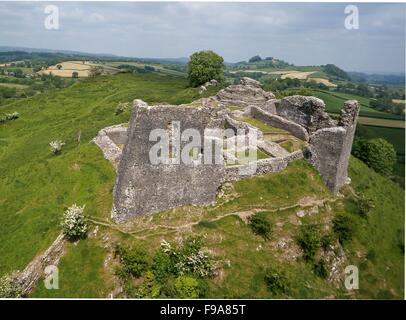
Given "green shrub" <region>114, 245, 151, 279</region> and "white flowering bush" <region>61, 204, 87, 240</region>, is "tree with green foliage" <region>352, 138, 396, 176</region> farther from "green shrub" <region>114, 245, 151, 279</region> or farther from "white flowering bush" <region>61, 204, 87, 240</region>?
"white flowering bush" <region>61, 204, 87, 240</region>

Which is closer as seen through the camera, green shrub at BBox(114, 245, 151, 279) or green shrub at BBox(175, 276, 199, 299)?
green shrub at BBox(175, 276, 199, 299)

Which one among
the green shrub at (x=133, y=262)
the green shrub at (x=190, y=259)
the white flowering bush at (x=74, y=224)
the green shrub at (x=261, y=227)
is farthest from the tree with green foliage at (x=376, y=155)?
the white flowering bush at (x=74, y=224)

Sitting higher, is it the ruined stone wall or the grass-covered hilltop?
the ruined stone wall

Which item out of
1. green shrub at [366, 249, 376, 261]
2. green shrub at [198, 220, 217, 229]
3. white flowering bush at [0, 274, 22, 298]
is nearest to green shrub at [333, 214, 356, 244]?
green shrub at [366, 249, 376, 261]

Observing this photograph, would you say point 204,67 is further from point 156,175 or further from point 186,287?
point 186,287

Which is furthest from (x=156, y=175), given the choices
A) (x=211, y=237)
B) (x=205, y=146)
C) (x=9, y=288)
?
(x=9, y=288)

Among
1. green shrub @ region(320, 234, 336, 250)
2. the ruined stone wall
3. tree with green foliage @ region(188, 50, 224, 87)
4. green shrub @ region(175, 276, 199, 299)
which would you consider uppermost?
tree with green foliage @ region(188, 50, 224, 87)
